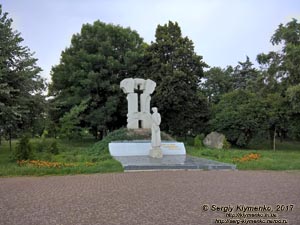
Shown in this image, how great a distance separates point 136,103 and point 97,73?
675 cm

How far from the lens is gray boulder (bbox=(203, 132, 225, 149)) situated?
24.4 meters

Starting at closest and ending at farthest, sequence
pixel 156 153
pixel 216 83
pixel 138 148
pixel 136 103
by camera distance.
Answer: pixel 156 153 < pixel 138 148 < pixel 136 103 < pixel 216 83

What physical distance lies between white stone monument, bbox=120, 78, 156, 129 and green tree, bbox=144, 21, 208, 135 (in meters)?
4.98

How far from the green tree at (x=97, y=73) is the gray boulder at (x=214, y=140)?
24.8 feet

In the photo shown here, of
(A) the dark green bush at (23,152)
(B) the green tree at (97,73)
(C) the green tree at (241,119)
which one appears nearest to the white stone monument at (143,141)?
(A) the dark green bush at (23,152)

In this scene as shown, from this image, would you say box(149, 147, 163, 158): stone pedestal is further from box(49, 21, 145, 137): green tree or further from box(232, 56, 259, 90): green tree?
box(232, 56, 259, 90): green tree

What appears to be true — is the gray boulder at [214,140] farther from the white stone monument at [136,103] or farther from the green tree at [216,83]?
the green tree at [216,83]

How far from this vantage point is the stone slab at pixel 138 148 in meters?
16.5

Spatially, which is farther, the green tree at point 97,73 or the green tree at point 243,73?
the green tree at point 243,73

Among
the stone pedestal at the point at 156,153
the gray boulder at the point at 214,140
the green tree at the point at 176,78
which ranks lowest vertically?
the stone pedestal at the point at 156,153

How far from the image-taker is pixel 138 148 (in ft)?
55.2

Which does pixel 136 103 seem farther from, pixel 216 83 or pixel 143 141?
pixel 216 83

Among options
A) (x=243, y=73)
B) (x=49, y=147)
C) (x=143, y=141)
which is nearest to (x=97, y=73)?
(x=143, y=141)

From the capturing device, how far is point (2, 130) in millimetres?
16938
